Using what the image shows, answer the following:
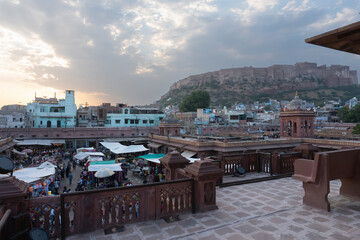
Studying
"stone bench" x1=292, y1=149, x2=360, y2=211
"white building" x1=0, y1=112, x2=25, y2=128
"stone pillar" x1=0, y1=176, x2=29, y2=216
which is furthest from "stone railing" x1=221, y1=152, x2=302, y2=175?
"white building" x1=0, y1=112, x2=25, y2=128

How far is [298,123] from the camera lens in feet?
64.5

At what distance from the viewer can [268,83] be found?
467 feet

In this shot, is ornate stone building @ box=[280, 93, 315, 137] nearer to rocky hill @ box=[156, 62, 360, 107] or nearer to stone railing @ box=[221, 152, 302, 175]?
stone railing @ box=[221, 152, 302, 175]

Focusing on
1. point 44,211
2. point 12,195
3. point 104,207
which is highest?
point 12,195

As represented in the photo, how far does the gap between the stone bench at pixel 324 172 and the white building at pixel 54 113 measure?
41837mm

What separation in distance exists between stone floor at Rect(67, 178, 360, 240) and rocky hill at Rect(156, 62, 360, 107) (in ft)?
373

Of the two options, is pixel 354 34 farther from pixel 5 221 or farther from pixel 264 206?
pixel 5 221

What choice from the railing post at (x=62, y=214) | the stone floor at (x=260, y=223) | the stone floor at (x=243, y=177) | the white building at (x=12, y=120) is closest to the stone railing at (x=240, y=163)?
the stone floor at (x=243, y=177)

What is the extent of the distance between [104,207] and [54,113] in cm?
4113

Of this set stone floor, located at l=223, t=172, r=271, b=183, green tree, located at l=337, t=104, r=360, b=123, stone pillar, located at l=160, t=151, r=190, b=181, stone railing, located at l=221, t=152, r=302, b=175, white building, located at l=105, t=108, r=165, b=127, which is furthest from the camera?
green tree, located at l=337, t=104, r=360, b=123

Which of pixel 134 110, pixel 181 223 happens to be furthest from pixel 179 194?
pixel 134 110

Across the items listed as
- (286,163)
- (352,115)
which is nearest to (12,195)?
(286,163)

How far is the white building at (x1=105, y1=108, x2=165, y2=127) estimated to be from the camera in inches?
1735

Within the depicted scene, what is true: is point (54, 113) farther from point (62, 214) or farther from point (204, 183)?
point (204, 183)
